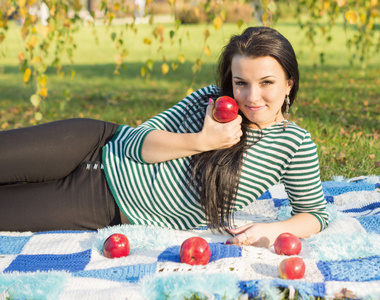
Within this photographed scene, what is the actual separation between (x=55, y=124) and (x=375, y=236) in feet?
4.81

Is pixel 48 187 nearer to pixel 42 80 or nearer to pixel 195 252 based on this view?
pixel 195 252

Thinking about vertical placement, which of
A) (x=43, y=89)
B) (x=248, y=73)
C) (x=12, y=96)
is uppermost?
(x=248, y=73)

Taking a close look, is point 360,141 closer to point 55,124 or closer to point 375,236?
point 375,236

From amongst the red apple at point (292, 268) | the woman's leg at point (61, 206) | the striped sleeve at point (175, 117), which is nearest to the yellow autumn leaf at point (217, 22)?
the striped sleeve at point (175, 117)

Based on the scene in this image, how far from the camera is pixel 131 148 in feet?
7.23

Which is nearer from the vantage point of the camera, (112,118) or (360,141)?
(360,141)

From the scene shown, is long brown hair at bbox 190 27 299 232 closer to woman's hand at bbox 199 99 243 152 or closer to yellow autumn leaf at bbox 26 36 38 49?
woman's hand at bbox 199 99 243 152

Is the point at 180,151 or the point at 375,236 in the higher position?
the point at 180,151

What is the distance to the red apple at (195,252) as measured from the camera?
6.03 ft

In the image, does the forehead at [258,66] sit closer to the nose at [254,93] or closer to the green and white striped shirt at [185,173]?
the nose at [254,93]

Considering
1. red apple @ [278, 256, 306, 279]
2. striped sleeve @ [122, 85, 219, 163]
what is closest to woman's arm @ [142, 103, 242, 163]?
striped sleeve @ [122, 85, 219, 163]

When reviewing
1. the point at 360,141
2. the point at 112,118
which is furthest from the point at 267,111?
the point at 112,118

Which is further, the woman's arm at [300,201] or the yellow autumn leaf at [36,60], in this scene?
the yellow autumn leaf at [36,60]

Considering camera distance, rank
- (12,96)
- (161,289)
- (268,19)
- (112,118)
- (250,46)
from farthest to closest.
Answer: (12,96)
(112,118)
(268,19)
(250,46)
(161,289)
